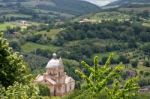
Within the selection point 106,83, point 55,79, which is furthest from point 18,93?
point 55,79

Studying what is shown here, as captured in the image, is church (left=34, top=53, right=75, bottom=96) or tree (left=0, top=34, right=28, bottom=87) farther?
church (left=34, top=53, right=75, bottom=96)

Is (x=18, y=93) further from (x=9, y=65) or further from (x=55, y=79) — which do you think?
(x=55, y=79)

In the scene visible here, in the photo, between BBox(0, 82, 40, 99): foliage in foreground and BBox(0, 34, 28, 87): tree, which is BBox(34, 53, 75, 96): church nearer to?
BBox(0, 34, 28, 87): tree

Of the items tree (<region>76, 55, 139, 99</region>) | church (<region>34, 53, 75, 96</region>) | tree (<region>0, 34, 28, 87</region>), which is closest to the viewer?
tree (<region>76, 55, 139, 99</region>)

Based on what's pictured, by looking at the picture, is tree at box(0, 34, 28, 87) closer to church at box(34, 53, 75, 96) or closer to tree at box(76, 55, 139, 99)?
tree at box(76, 55, 139, 99)

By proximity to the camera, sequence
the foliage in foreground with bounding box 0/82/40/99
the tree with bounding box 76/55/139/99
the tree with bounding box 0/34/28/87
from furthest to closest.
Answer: the tree with bounding box 0/34/28/87 → the tree with bounding box 76/55/139/99 → the foliage in foreground with bounding box 0/82/40/99

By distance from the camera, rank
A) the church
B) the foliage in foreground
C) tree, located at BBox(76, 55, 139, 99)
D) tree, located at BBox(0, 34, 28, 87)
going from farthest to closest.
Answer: the church, tree, located at BBox(0, 34, 28, 87), tree, located at BBox(76, 55, 139, 99), the foliage in foreground

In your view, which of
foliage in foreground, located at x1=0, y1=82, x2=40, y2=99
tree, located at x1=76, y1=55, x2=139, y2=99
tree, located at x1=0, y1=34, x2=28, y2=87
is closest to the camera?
foliage in foreground, located at x1=0, y1=82, x2=40, y2=99

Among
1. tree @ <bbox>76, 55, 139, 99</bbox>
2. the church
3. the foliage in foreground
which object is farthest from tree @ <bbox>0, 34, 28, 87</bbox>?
the church

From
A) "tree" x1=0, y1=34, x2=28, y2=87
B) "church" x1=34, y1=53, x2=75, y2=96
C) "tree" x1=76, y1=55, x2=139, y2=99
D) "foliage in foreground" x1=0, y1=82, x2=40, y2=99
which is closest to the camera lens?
"foliage in foreground" x1=0, y1=82, x2=40, y2=99

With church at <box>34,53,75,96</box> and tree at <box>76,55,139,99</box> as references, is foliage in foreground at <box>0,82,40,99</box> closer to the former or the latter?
tree at <box>76,55,139,99</box>

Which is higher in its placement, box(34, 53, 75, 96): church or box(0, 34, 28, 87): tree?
box(0, 34, 28, 87): tree

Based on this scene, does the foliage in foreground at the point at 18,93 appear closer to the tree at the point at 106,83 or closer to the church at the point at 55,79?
the tree at the point at 106,83

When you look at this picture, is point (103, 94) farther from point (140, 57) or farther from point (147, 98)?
point (140, 57)
